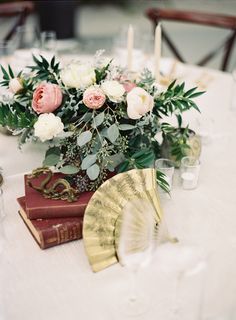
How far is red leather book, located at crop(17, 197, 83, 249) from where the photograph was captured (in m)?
1.12

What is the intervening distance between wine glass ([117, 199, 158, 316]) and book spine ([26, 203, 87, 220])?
19 centimetres

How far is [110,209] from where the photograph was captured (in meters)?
1.15

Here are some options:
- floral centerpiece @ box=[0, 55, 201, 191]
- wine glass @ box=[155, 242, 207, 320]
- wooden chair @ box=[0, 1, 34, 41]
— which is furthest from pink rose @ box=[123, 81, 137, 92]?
wooden chair @ box=[0, 1, 34, 41]

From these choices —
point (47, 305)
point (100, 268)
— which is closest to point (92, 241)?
point (100, 268)

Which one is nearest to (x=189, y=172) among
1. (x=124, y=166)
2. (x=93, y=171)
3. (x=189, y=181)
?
(x=189, y=181)

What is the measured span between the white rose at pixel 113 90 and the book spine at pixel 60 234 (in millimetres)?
340

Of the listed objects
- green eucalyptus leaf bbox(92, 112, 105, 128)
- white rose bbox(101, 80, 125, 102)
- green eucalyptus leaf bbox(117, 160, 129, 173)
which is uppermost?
white rose bbox(101, 80, 125, 102)

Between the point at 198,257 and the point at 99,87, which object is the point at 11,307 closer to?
the point at 198,257

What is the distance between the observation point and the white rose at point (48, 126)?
1207 mm

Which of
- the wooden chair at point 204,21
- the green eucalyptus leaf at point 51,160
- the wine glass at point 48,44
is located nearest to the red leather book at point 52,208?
the green eucalyptus leaf at point 51,160

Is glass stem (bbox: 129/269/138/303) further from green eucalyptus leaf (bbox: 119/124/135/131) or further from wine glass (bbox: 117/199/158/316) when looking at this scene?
green eucalyptus leaf (bbox: 119/124/135/131)

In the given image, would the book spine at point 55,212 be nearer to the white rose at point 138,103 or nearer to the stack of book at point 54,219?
the stack of book at point 54,219

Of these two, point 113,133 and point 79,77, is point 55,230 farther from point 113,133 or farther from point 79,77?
point 79,77

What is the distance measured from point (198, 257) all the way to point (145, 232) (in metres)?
0.13
